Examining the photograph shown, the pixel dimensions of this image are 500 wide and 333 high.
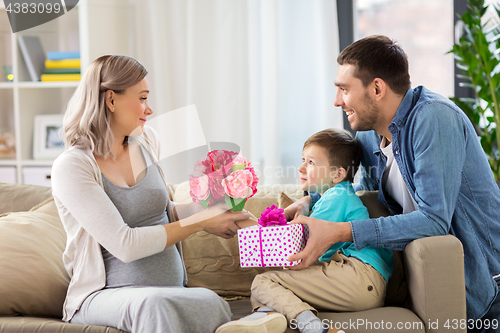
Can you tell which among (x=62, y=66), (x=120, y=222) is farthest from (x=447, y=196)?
(x=62, y=66)

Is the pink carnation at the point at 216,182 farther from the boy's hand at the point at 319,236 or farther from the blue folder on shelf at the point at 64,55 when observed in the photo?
the blue folder on shelf at the point at 64,55

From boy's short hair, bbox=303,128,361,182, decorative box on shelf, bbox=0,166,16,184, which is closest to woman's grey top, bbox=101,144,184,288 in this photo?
boy's short hair, bbox=303,128,361,182

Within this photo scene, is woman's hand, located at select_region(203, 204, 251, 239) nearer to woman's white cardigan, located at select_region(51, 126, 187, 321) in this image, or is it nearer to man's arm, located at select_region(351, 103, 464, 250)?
woman's white cardigan, located at select_region(51, 126, 187, 321)

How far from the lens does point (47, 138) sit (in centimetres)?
289

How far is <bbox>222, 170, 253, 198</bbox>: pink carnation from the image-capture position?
140 cm

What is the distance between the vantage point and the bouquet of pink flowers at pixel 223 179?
1.41 metres

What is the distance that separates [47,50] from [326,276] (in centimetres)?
250

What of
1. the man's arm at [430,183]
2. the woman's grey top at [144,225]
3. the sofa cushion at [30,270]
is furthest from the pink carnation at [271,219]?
the sofa cushion at [30,270]

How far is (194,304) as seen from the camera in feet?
4.20

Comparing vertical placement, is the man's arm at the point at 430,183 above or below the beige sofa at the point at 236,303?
above

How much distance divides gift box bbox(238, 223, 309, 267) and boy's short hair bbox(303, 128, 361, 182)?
0.40 m

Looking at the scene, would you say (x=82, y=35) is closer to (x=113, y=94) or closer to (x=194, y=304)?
(x=113, y=94)

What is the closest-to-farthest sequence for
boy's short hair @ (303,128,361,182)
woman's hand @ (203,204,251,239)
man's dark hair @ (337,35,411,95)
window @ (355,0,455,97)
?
woman's hand @ (203,204,251,239) → man's dark hair @ (337,35,411,95) → boy's short hair @ (303,128,361,182) → window @ (355,0,455,97)

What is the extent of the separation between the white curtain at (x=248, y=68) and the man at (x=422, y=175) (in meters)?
1.15
